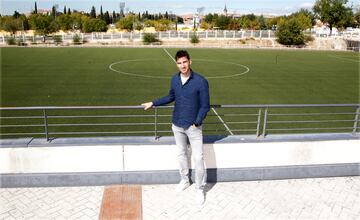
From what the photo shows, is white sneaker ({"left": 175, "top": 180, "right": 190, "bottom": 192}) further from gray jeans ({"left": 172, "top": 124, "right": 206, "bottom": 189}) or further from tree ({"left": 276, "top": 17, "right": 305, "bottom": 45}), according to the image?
tree ({"left": 276, "top": 17, "right": 305, "bottom": 45})

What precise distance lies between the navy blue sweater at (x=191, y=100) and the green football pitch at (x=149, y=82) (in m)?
7.80

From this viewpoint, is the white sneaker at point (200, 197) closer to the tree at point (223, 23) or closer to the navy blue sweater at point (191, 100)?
the navy blue sweater at point (191, 100)

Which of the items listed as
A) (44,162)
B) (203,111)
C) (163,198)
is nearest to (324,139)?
(203,111)

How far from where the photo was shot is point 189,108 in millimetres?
6023

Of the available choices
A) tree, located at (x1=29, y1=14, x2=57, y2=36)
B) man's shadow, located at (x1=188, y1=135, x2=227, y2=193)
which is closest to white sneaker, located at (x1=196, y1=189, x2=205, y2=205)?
man's shadow, located at (x1=188, y1=135, x2=227, y2=193)

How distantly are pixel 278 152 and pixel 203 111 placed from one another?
2324mm

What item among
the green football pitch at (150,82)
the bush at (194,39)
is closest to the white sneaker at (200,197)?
the green football pitch at (150,82)

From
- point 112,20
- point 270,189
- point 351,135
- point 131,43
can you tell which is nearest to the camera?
point 270,189

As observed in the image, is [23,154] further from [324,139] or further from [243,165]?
[324,139]

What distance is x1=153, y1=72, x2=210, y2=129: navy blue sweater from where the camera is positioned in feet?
19.4

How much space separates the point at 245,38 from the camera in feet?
216

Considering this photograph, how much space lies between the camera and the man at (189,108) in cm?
591

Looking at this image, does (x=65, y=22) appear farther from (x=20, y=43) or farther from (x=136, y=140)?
(x=136, y=140)

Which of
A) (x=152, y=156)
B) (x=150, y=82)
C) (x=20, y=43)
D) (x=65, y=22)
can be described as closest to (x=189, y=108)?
(x=152, y=156)
